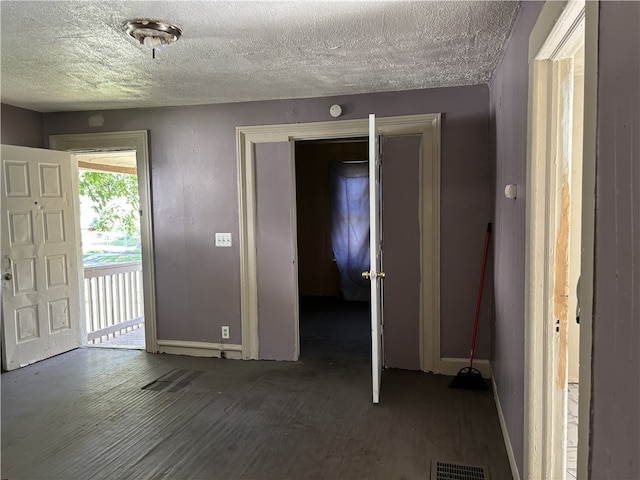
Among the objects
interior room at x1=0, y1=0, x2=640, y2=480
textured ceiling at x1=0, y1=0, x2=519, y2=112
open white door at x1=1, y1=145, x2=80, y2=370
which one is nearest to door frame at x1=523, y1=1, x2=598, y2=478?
interior room at x1=0, y1=0, x2=640, y2=480

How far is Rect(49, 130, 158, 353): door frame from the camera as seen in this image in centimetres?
415

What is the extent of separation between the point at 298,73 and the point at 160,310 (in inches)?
103

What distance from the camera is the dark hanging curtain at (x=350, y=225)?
635 centimetres

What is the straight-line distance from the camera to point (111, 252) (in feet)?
21.3

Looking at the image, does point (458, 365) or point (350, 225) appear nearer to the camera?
point (458, 365)

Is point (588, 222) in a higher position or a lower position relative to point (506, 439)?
higher

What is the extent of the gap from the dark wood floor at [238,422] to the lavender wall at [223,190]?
0.52 metres

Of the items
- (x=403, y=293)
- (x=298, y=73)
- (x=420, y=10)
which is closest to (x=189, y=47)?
(x=298, y=73)

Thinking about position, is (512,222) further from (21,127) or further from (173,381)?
(21,127)

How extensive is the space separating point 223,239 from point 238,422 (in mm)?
1723

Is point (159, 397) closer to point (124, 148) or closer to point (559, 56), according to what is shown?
point (124, 148)

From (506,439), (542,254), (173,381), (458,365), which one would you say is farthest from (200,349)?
(542,254)

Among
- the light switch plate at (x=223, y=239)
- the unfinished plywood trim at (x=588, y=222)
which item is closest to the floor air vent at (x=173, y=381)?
the light switch plate at (x=223, y=239)

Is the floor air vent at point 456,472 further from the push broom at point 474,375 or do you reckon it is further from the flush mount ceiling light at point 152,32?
the flush mount ceiling light at point 152,32
